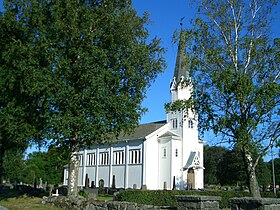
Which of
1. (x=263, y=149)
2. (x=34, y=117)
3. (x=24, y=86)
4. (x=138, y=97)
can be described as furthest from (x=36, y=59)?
(x=263, y=149)

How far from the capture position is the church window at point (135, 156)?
51181mm

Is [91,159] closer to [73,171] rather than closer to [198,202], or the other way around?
[73,171]

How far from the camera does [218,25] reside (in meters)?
22.9

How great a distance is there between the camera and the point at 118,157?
2163 inches

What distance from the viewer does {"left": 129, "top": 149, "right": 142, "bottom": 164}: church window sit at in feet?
168

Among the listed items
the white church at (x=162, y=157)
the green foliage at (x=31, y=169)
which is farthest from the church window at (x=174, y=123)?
the green foliage at (x=31, y=169)

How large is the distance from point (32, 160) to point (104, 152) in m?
48.8

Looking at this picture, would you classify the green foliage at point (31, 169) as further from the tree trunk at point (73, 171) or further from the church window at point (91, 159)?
the tree trunk at point (73, 171)

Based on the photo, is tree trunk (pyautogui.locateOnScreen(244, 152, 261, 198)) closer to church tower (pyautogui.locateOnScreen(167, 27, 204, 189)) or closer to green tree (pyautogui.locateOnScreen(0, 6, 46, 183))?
green tree (pyautogui.locateOnScreen(0, 6, 46, 183))

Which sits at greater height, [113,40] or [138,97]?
[113,40]

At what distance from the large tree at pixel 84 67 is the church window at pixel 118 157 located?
1286 inches

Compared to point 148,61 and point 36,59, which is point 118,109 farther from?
point 36,59

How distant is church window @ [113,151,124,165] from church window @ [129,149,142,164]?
79.5 inches

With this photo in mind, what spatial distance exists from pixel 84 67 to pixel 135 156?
33499 millimetres
